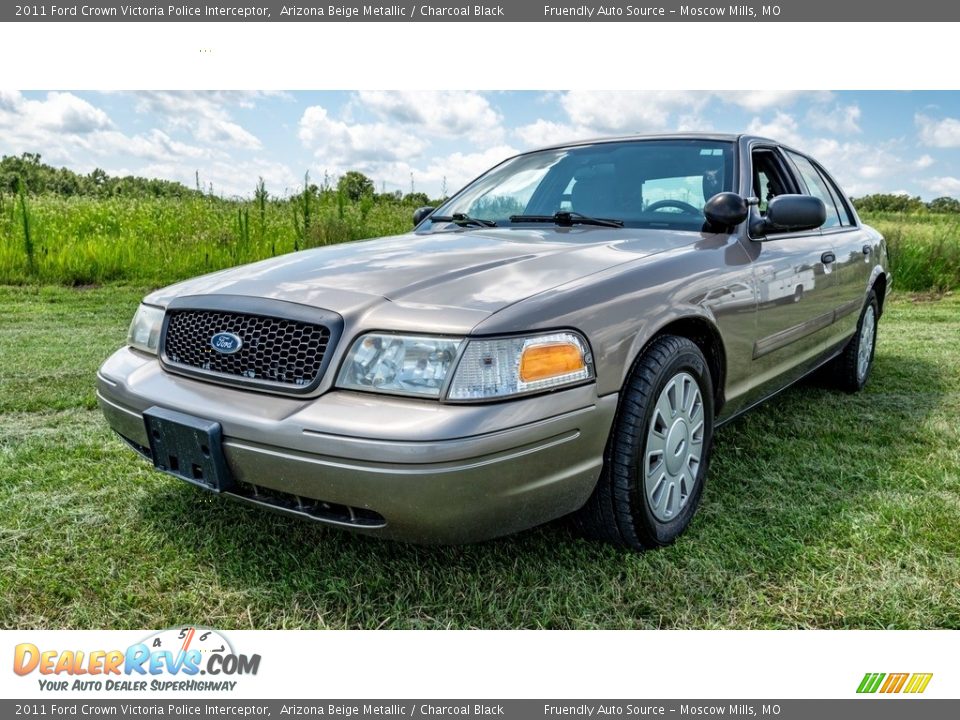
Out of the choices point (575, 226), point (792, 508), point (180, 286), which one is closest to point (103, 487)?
point (180, 286)

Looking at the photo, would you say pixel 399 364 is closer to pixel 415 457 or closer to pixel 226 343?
pixel 415 457

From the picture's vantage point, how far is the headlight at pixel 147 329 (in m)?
2.52

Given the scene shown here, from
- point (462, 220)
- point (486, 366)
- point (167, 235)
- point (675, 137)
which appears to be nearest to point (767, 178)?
point (675, 137)

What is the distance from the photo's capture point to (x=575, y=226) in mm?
3043

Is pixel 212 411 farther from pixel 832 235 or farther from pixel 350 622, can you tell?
pixel 832 235

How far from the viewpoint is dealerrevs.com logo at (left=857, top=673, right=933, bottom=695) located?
1900 millimetres

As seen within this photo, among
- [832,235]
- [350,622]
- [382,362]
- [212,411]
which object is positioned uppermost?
[832,235]

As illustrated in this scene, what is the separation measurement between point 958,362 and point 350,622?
5.34 metres

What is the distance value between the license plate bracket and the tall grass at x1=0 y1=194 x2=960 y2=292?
775 centimetres

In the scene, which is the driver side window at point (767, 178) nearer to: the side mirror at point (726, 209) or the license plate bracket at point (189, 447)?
the side mirror at point (726, 209)

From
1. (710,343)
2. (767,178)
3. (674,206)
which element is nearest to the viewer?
(710,343)

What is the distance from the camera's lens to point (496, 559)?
2.38 m

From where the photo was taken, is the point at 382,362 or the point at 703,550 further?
the point at 703,550

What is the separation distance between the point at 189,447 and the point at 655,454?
1445mm
